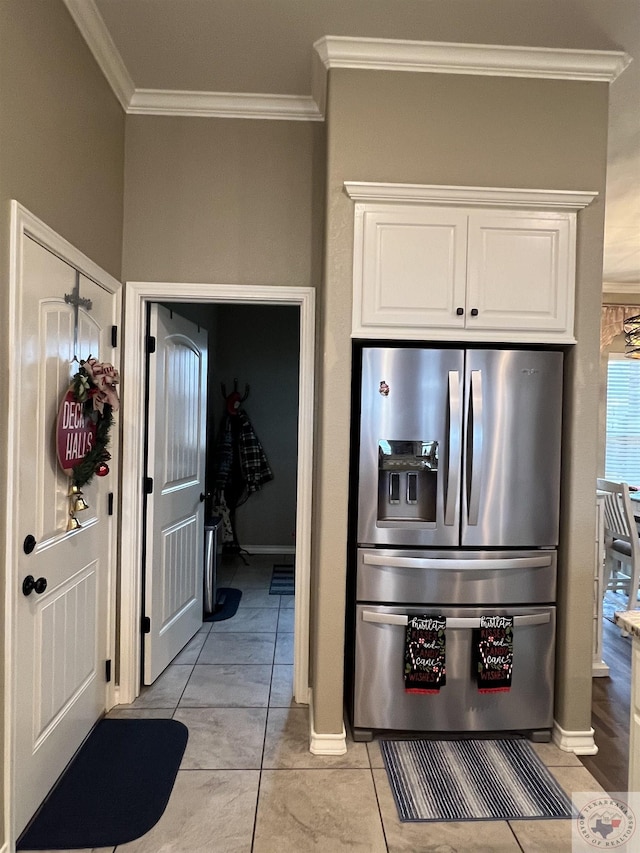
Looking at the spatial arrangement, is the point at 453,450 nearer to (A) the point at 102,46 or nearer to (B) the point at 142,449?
(B) the point at 142,449

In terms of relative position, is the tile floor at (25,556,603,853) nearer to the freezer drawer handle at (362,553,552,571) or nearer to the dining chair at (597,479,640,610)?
the freezer drawer handle at (362,553,552,571)

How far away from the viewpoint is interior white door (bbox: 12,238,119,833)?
1819 millimetres

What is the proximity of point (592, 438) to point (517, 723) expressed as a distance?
4.26ft

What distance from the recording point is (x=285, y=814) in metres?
2.00

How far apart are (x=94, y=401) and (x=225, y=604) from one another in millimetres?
2538

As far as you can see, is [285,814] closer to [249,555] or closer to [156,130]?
[156,130]

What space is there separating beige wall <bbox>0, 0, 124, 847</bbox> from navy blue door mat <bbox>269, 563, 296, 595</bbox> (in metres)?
2.96

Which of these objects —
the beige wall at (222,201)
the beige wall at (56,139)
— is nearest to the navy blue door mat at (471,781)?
the beige wall at (56,139)

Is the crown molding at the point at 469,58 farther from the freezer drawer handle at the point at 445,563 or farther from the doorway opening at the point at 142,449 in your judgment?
the freezer drawer handle at the point at 445,563

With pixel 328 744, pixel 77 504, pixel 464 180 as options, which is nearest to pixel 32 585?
pixel 77 504

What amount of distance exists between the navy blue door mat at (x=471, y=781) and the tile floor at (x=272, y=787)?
4cm

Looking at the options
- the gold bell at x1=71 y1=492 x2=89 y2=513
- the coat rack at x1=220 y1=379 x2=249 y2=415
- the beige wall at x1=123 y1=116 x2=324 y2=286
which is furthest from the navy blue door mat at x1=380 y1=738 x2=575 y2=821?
the coat rack at x1=220 y1=379 x2=249 y2=415

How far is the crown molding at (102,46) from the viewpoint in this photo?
6.90 ft

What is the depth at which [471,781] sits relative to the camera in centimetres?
220
